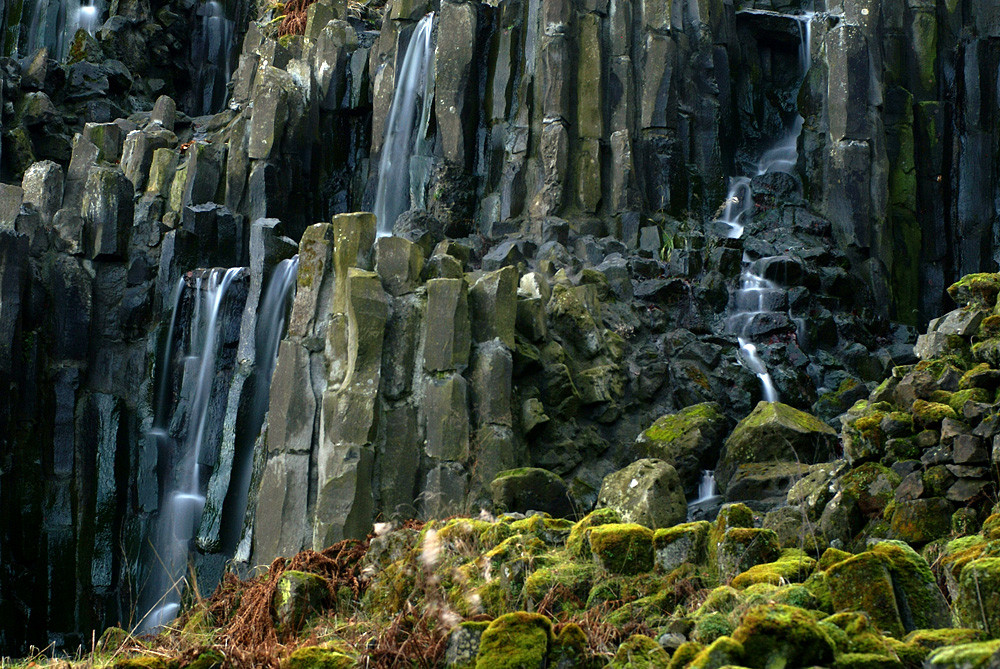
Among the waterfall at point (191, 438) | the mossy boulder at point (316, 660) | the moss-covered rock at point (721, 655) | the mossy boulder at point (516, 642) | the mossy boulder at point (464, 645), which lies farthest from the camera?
the waterfall at point (191, 438)

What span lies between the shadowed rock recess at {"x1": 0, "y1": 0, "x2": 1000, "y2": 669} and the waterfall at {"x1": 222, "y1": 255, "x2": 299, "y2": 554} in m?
0.07

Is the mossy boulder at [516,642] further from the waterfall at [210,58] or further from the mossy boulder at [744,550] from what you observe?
the waterfall at [210,58]

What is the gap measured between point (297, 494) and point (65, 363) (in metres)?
9.27

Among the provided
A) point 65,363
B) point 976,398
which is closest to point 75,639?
point 65,363

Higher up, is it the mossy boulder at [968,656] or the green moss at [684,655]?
the mossy boulder at [968,656]

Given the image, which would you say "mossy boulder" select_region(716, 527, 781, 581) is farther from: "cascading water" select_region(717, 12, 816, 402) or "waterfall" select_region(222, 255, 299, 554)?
"waterfall" select_region(222, 255, 299, 554)

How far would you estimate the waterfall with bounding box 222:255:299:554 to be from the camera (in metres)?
21.1

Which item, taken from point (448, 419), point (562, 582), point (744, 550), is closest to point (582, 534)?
point (562, 582)

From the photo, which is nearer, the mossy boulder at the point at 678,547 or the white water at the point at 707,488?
the mossy boulder at the point at 678,547

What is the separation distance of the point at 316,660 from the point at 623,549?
2.59 meters

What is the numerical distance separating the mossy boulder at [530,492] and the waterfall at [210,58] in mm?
31751

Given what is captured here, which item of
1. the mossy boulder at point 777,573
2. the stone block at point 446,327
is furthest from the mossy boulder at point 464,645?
the stone block at point 446,327

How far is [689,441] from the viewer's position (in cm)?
1739

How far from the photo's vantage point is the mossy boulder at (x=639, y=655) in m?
7.13
